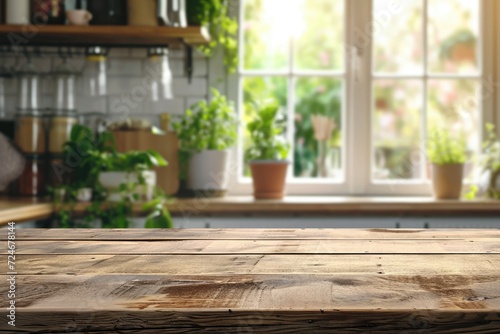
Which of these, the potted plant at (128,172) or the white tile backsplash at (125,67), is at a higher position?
the white tile backsplash at (125,67)

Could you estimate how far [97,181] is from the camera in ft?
11.5

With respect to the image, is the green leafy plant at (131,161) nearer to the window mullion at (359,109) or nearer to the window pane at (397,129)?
the window mullion at (359,109)

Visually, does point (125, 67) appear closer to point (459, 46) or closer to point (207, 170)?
point (207, 170)

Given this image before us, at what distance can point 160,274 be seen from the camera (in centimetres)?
113

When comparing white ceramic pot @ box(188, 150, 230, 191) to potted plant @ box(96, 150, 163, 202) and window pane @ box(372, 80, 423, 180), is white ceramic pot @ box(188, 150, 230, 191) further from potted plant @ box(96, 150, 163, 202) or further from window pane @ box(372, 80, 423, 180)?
window pane @ box(372, 80, 423, 180)

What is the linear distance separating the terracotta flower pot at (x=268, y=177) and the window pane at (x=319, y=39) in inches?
23.2

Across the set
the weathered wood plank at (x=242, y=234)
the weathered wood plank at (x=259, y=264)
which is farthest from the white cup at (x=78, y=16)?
the weathered wood plank at (x=259, y=264)

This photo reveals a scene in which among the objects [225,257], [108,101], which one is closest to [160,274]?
[225,257]

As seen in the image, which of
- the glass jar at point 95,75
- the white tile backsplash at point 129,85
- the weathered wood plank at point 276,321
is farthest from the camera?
the white tile backsplash at point 129,85

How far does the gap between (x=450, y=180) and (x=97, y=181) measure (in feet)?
5.20

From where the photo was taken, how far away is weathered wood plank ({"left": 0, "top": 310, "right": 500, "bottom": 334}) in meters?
0.88

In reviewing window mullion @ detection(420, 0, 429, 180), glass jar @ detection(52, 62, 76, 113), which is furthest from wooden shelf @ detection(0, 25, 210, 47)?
window mullion @ detection(420, 0, 429, 180)

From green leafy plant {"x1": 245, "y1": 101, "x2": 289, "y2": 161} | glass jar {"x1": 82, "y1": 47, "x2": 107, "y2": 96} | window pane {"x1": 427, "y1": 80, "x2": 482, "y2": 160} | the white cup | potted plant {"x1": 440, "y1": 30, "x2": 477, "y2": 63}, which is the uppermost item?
the white cup

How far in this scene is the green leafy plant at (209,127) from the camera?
375 centimetres
